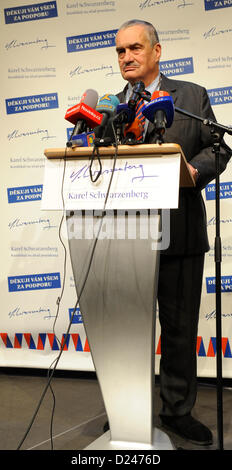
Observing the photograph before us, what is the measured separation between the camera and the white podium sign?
155 centimetres

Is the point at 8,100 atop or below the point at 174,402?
atop

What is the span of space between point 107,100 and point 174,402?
146cm

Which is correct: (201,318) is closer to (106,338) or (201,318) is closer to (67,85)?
(106,338)

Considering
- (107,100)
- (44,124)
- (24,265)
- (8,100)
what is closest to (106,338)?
(107,100)

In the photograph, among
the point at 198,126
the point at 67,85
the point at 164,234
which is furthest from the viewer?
the point at 67,85

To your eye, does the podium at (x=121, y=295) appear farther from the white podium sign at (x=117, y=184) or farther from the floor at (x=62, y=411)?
the floor at (x=62, y=411)

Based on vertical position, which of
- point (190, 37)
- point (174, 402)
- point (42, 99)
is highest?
point (190, 37)

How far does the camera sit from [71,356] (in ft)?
11.2

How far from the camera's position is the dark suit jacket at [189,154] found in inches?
88.1
